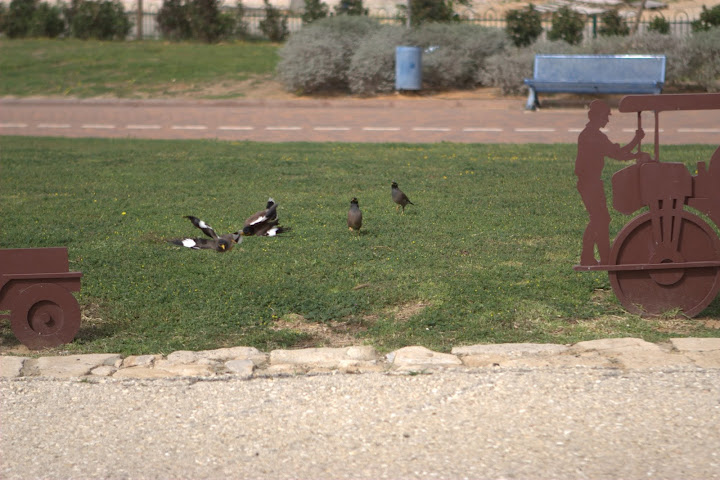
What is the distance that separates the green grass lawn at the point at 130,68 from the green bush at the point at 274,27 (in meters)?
2.80

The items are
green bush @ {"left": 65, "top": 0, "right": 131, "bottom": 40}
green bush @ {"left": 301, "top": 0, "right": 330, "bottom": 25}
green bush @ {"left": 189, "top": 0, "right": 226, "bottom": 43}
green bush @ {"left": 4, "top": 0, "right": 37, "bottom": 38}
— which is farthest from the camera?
green bush @ {"left": 4, "top": 0, "right": 37, "bottom": 38}

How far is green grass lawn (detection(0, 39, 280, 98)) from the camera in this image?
2238cm

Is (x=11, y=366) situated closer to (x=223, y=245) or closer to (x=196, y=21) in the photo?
(x=223, y=245)

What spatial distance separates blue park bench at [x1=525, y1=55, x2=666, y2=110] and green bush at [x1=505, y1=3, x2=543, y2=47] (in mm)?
5115

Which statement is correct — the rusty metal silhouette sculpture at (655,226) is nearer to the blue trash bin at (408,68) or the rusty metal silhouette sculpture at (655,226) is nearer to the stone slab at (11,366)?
the stone slab at (11,366)

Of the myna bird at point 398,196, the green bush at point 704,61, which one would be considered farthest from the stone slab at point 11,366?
the green bush at point 704,61

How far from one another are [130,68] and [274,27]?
26.8 ft

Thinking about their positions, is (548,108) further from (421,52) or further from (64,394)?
(64,394)

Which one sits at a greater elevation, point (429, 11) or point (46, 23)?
point (429, 11)

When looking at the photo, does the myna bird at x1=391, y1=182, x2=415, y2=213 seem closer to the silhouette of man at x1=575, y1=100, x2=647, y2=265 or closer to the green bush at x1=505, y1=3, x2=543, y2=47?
the silhouette of man at x1=575, y1=100, x2=647, y2=265

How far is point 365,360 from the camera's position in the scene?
5.40 metres

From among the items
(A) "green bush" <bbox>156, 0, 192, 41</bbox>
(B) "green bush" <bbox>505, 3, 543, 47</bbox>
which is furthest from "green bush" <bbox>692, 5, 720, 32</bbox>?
(A) "green bush" <bbox>156, 0, 192, 41</bbox>

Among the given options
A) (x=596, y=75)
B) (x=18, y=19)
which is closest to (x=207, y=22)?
(x=18, y=19)

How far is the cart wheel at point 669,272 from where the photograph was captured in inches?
236
